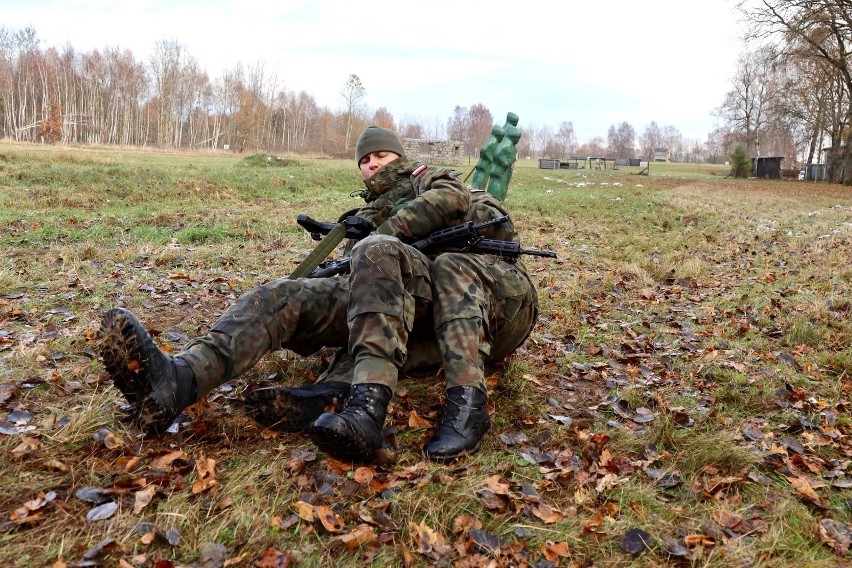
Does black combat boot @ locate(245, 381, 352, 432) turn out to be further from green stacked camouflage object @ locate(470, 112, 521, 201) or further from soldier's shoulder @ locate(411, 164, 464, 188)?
green stacked camouflage object @ locate(470, 112, 521, 201)

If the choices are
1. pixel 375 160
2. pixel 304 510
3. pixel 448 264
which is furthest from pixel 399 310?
pixel 375 160

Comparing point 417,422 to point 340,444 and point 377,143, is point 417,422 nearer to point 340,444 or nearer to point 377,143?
point 340,444

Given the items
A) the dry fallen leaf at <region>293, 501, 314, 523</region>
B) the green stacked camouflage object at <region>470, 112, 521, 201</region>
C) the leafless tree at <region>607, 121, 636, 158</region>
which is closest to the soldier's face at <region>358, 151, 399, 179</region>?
the dry fallen leaf at <region>293, 501, 314, 523</region>

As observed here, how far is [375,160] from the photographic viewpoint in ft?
13.9

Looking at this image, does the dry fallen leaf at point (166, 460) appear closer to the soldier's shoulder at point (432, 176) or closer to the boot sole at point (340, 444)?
the boot sole at point (340, 444)

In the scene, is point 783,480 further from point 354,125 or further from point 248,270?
point 354,125

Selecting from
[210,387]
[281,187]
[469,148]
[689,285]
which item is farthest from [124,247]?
[469,148]

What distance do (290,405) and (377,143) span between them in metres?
2.06

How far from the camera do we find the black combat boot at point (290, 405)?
9.53ft

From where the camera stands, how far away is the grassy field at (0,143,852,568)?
87.7 inches

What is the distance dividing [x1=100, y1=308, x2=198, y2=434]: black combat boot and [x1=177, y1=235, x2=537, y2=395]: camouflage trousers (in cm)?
11

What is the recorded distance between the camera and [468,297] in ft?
10.4

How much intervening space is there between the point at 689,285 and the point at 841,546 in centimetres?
537

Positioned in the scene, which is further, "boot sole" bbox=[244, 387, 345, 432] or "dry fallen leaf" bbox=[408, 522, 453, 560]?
"boot sole" bbox=[244, 387, 345, 432]
